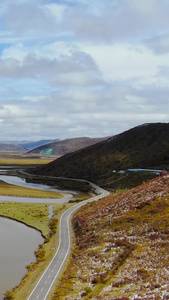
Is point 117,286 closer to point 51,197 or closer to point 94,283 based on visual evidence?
point 94,283

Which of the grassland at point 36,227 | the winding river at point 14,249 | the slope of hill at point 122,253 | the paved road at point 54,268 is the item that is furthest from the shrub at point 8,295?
the slope of hill at point 122,253

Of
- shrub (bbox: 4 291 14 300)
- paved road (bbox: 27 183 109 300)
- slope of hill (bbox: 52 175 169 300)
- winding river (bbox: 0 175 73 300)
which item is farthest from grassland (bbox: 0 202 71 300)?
slope of hill (bbox: 52 175 169 300)

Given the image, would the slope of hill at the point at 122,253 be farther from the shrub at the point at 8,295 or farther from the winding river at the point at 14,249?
the winding river at the point at 14,249

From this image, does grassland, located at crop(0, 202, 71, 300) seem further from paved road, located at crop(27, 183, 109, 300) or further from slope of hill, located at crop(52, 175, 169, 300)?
slope of hill, located at crop(52, 175, 169, 300)

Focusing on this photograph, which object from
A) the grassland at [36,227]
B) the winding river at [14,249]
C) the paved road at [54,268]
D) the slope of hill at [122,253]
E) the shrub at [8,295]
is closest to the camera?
the shrub at [8,295]

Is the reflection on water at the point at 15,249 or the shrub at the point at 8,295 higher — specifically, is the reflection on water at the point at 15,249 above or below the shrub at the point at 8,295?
above

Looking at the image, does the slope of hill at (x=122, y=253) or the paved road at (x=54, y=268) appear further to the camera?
the paved road at (x=54, y=268)

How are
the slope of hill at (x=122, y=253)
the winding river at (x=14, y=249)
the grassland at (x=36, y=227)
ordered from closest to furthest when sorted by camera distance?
the slope of hill at (x=122, y=253)
the grassland at (x=36, y=227)
the winding river at (x=14, y=249)

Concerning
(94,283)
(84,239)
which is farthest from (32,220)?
(94,283)
